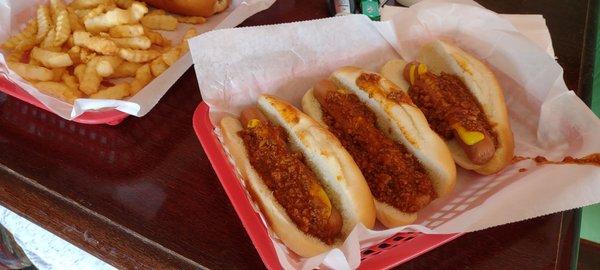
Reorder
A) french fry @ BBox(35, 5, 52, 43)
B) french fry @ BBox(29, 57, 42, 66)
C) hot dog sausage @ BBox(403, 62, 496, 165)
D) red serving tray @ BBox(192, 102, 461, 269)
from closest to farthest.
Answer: red serving tray @ BBox(192, 102, 461, 269), hot dog sausage @ BBox(403, 62, 496, 165), french fry @ BBox(29, 57, 42, 66), french fry @ BBox(35, 5, 52, 43)

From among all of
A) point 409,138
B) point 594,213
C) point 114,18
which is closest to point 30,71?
point 114,18

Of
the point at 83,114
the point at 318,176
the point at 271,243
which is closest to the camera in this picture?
the point at 271,243

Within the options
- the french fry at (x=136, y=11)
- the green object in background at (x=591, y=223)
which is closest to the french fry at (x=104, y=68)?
the french fry at (x=136, y=11)

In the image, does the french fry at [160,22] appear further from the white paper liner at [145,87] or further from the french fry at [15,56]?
the french fry at [15,56]

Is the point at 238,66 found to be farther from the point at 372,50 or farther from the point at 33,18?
the point at 33,18

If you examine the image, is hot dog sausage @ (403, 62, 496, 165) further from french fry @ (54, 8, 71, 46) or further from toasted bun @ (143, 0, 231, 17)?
french fry @ (54, 8, 71, 46)

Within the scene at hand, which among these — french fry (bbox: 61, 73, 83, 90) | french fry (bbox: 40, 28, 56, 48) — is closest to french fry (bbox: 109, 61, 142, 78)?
french fry (bbox: 61, 73, 83, 90)

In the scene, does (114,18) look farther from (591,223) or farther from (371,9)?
(591,223)
